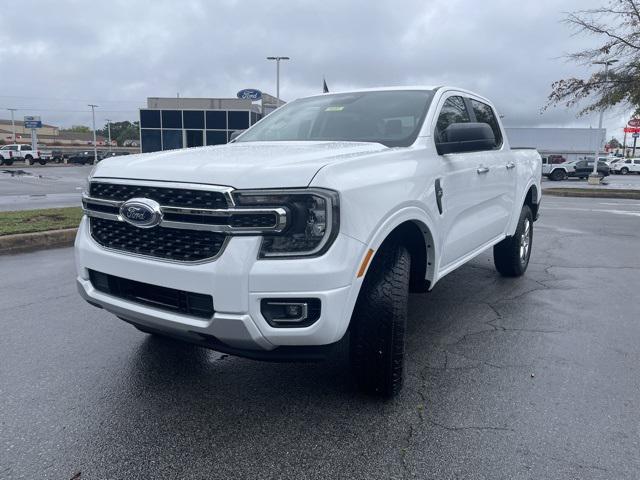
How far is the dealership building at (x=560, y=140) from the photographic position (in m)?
50.4

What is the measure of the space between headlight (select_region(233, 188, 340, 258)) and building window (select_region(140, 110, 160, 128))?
130 feet

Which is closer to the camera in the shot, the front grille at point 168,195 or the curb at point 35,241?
the front grille at point 168,195

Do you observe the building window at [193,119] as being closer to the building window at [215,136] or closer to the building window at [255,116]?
the building window at [215,136]

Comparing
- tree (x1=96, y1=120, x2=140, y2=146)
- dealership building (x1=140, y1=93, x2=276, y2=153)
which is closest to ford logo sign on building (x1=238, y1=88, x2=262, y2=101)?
dealership building (x1=140, y1=93, x2=276, y2=153)

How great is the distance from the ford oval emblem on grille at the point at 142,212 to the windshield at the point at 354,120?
158cm

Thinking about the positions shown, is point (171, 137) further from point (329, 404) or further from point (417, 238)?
point (329, 404)

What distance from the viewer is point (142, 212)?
2.69 meters

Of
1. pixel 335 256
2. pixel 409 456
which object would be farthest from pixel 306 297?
pixel 409 456

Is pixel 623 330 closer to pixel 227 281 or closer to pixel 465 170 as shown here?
pixel 465 170

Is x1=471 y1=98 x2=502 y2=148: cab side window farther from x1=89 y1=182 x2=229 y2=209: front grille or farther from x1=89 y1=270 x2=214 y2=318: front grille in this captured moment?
x1=89 y1=270 x2=214 y2=318: front grille

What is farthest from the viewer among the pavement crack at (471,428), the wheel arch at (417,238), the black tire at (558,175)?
the black tire at (558,175)

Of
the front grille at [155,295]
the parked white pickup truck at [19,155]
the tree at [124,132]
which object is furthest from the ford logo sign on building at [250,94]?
the tree at [124,132]

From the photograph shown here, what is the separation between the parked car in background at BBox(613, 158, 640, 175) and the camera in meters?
48.6

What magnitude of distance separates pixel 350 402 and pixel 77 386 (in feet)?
5.44
